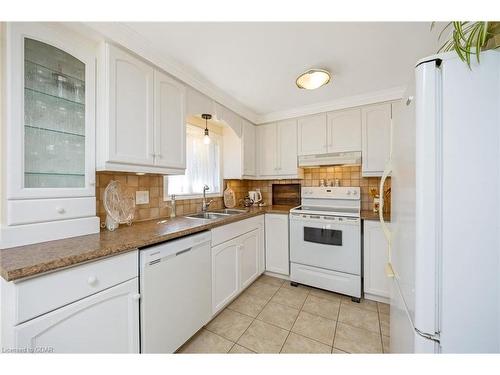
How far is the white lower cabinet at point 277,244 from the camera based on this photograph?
96.8 inches

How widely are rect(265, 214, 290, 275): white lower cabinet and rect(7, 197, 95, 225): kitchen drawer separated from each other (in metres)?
1.85

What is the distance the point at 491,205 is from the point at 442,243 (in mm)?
174

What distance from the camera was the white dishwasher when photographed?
1177 millimetres

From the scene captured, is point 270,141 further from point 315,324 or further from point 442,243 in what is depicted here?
point 442,243

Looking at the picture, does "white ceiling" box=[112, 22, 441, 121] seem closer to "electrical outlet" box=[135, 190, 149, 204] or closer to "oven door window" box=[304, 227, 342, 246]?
"electrical outlet" box=[135, 190, 149, 204]

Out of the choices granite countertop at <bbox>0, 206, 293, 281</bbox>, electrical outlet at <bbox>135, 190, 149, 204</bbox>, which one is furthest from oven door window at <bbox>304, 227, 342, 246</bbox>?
electrical outlet at <bbox>135, 190, 149, 204</bbox>

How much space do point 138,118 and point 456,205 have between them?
5.70ft

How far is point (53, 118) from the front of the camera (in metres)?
1.13

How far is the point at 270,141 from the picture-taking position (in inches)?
115

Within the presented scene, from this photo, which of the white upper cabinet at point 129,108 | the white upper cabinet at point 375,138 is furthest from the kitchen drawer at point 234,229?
the white upper cabinet at point 375,138

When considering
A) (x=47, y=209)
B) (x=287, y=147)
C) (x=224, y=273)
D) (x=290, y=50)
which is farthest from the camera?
(x=287, y=147)

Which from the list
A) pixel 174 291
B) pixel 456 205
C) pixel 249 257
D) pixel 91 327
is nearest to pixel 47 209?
pixel 91 327

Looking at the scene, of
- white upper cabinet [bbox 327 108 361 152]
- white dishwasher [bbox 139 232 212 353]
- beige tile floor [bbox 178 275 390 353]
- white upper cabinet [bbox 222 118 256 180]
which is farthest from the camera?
white upper cabinet [bbox 222 118 256 180]

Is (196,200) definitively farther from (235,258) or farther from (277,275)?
(277,275)
